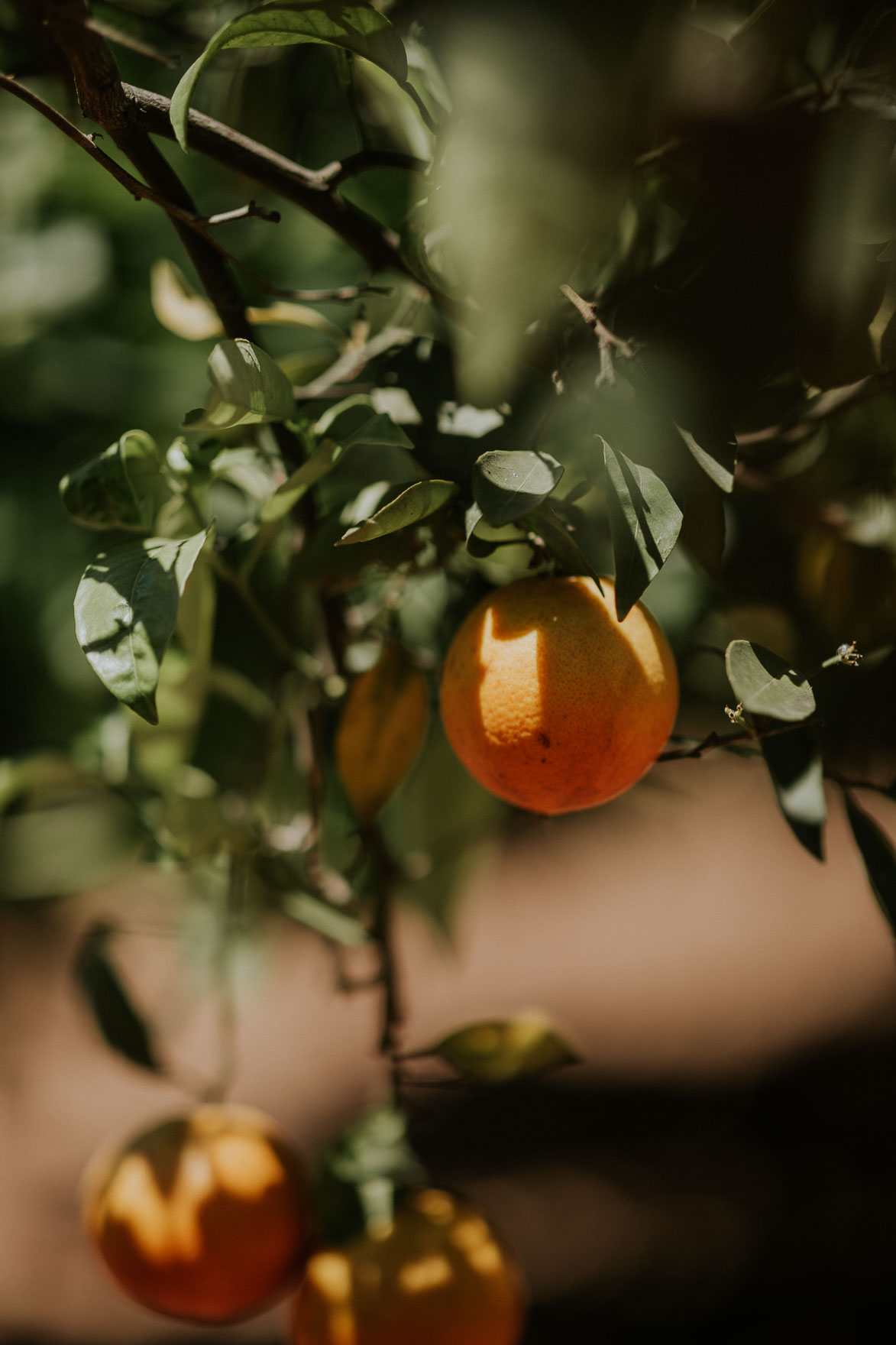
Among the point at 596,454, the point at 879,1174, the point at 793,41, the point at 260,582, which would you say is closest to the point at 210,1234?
the point at 260,582

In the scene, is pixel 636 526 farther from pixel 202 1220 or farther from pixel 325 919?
pixel 202 1220

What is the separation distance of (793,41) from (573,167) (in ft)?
0.37

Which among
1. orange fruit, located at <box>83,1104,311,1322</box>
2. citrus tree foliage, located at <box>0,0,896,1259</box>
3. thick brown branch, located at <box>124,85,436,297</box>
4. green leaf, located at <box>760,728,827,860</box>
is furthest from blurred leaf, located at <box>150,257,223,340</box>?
orange fruit, located at <box>83,1104,311,1322</box>

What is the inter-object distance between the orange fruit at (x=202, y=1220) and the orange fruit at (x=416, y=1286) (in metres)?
0.03

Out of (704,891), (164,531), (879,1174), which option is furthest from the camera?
(704,891)

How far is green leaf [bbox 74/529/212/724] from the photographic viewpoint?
298 millimetres

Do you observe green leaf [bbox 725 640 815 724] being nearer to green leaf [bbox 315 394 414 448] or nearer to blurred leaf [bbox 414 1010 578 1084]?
green leaf [bbox 315 394 414 448]

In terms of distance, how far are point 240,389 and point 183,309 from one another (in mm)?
203

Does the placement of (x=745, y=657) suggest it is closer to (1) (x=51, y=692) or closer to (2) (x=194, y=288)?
(2) (x=194, y=288)

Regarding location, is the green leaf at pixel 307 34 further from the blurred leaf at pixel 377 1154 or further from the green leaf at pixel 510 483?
the blurred leaf at pixel 377 1154

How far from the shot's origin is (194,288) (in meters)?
0.50

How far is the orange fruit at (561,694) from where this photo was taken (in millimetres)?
351

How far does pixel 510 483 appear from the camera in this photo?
1.01ft

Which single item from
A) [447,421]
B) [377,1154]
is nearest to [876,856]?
[447,421]
